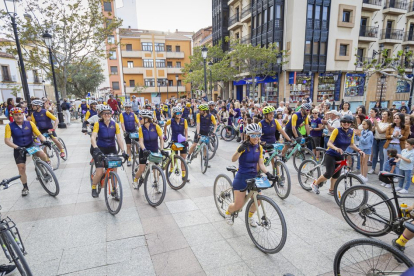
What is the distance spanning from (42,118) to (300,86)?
949 inches

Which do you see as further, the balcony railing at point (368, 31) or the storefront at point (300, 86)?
the balcony railing at point (368, 31)

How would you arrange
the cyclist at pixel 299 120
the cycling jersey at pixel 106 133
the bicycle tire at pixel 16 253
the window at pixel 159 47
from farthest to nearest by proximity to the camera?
the window at pixel 159 47 < the cyclist at pixel 299 120 < the cycling jersey at pixel 106 133 < the bicycle tire at pixel 16 253

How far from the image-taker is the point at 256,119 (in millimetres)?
9062

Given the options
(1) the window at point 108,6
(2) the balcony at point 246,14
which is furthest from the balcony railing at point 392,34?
(1) the window at point 108,6

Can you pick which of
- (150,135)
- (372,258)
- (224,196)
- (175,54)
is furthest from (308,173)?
(175,54)

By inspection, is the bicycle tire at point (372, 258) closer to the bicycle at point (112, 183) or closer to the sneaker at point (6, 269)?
the bicycle at point (112, 183)

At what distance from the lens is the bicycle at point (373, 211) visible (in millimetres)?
3482

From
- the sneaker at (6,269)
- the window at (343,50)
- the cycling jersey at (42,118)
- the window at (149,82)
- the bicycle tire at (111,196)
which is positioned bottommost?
the sneaker at (6,269)

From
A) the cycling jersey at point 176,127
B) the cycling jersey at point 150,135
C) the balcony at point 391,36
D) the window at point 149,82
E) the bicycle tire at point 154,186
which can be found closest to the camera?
the bicycle tire at point 154,186

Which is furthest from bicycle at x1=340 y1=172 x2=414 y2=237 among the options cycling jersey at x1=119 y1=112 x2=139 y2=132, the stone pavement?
cycling jersey at x1=119 y1=112 x2=139 y2=132

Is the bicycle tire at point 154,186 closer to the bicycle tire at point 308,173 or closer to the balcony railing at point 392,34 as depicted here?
the bicycle tire at point 308,173

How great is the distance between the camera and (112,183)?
490 cm

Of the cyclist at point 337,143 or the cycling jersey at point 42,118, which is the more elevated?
the cycling jersey at point 42,118

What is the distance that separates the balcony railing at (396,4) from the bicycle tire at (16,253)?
36965 mm
